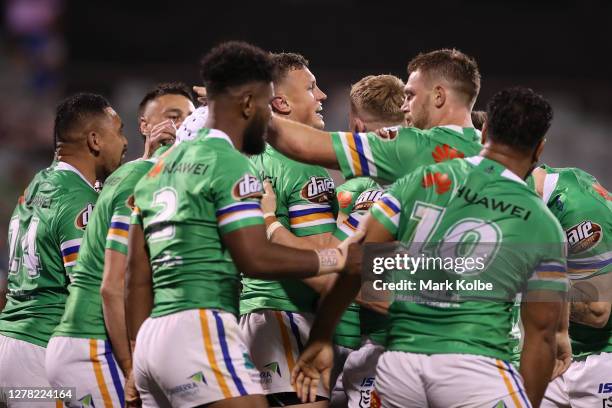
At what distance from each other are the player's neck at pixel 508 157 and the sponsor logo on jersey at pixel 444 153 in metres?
0.49

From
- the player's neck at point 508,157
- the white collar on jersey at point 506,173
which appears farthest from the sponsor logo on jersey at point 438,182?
the player's neck at point 508,157

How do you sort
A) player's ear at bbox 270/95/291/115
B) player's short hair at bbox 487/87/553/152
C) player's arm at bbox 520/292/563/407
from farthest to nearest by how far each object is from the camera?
player's ear at bbox 270/95/291/115 → player's short hair at bbox 487/87/553/152 → player's arm at bbox 520/292/563/407

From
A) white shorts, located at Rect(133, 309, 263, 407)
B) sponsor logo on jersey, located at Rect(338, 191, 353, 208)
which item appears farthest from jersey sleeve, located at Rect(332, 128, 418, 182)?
sponsor logo on jersey, located at Rect(338, 191, 353, 208)

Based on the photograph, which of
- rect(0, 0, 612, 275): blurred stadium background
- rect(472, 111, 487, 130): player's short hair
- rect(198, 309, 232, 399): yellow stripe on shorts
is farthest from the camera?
rect(0, 0, 612, 275): blurred stadium background

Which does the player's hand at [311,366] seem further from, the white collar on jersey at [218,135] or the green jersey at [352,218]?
the white collar on jersey at [218,135]

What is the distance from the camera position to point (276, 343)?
5.38 meters

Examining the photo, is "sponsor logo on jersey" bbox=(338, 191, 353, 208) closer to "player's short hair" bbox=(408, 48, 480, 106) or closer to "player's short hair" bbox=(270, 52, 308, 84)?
"player's short hair" bbox=(270, 52, 308, 84)

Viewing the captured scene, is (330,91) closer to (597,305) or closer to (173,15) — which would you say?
(173,15)

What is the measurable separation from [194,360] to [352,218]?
1942 millimetres

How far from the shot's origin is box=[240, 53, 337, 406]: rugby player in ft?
17.6

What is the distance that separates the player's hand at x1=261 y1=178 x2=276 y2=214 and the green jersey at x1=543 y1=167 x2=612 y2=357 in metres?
1.81

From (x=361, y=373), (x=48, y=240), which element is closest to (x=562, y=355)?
(x=361, y=373)

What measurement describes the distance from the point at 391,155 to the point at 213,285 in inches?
49.0

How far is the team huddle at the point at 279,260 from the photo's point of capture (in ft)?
13.0
